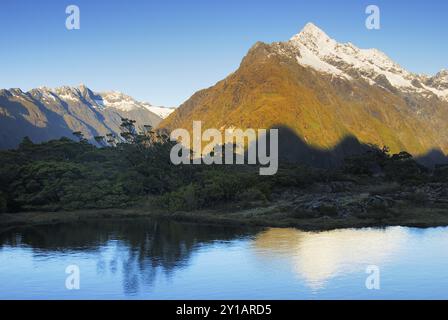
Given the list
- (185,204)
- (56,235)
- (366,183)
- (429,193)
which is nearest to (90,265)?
(56,235)

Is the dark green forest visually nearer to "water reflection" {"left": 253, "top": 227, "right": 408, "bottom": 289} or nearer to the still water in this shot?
the still water

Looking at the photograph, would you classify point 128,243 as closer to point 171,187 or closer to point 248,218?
point 248,218

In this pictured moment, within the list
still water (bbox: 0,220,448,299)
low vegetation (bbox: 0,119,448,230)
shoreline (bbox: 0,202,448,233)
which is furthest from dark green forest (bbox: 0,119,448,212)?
still water (bbox: 0,220,448,299)

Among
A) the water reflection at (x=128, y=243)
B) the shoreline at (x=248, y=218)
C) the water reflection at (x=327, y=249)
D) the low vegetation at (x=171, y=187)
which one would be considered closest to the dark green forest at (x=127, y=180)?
the low vegetation at (x=171, y=187)

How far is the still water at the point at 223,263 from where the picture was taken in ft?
154

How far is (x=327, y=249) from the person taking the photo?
6209 cm

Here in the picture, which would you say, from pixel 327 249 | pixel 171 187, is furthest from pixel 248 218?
pixel 171 187

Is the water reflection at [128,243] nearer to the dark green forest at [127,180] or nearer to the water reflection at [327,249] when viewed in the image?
the water reflection at [327,249]

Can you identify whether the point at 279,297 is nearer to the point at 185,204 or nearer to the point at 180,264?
the point at 180,264

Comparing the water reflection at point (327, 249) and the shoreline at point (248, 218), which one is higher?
the shoreline at point (248, 218)

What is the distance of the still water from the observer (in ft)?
154

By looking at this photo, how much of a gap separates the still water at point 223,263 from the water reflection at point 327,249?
11 centimetres

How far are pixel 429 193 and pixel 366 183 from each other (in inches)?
1090

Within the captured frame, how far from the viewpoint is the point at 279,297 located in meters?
44.4
